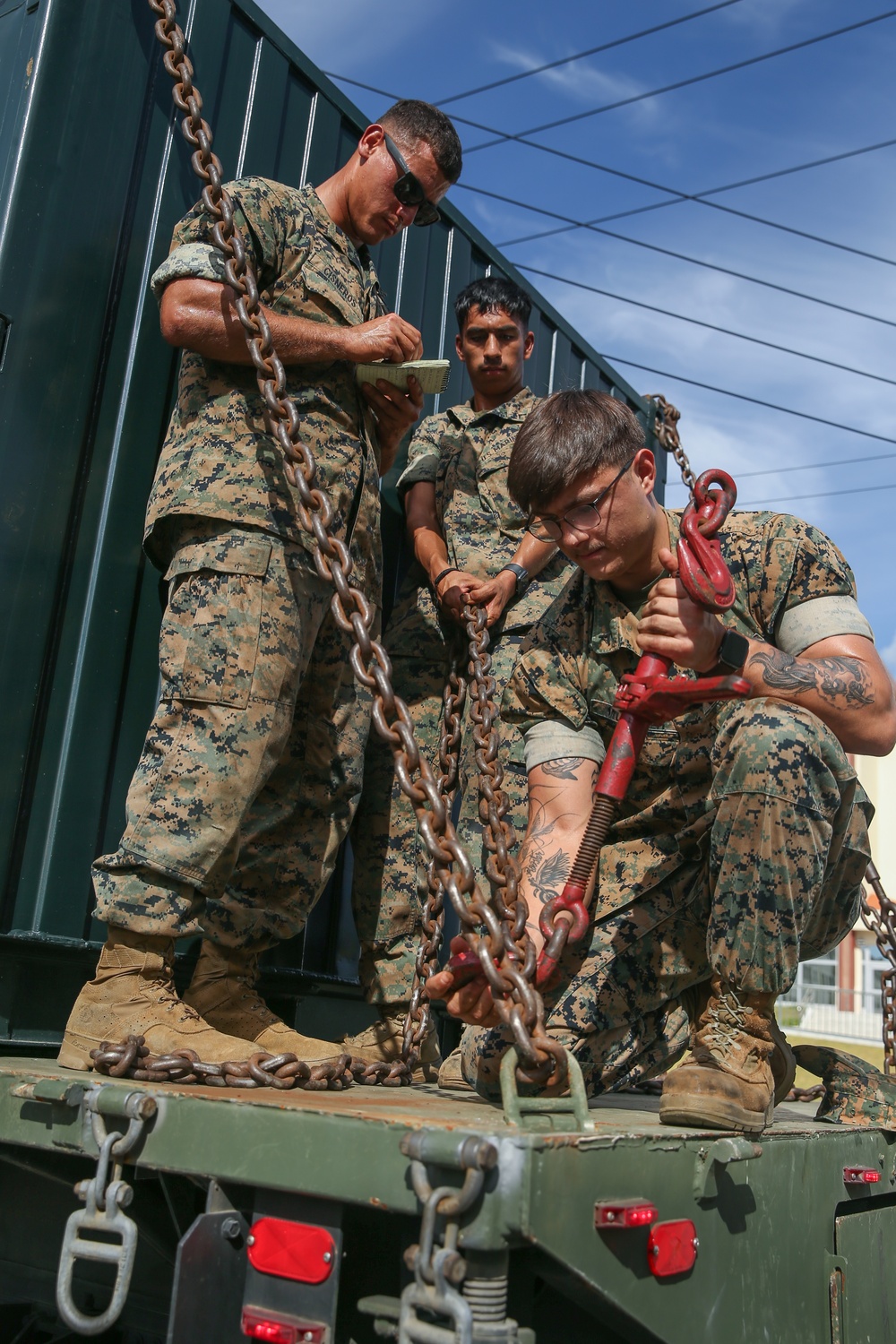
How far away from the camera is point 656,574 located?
2645 millimetres

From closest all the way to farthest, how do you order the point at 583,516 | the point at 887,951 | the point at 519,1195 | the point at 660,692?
the point at 519,1195, the point at 660,692, the point at 583,516, the point at 887,951

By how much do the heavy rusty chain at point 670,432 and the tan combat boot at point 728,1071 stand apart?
9.59 ft

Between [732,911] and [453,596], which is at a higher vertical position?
[453,596]

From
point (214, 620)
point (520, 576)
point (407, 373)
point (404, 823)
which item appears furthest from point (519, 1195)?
point (520, 576)

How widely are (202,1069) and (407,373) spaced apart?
1.66 m

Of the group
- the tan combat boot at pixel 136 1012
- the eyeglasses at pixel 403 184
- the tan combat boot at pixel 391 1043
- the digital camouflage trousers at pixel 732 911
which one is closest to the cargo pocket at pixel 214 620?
the tan combat boot at pixel 136 1012

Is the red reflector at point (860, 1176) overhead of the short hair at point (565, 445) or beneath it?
beneath

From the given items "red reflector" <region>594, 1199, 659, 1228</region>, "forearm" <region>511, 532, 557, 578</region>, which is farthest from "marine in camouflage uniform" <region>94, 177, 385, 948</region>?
"red reflector" <region>594, 1199, 659, 1228</region>

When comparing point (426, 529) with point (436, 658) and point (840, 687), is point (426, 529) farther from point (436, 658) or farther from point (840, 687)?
point (840, 687)

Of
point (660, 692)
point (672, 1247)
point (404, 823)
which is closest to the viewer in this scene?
point (672, 1247)

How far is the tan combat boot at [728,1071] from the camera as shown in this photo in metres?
1.84

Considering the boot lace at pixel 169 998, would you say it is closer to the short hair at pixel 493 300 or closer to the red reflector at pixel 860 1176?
the red reflector at pixel 860 1176

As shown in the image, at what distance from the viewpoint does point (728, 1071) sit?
6.32ft

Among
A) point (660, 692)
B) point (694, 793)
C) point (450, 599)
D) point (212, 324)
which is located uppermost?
point (212, 324)
